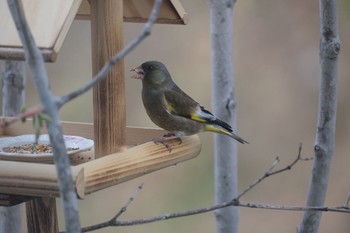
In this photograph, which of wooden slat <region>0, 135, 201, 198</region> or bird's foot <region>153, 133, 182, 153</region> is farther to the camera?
bird's foot <region>153, 133, 182, 153</region>

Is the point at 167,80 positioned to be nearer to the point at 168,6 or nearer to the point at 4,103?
the point at 168,6

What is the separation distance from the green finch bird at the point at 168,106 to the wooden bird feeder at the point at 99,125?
67 millimetres

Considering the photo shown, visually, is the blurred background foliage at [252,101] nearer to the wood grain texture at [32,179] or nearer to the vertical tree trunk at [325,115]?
the vertical tree trunk at [325,115]

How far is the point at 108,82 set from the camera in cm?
279

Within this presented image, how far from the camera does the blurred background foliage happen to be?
5371 mm

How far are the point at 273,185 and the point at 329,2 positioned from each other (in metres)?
3.22

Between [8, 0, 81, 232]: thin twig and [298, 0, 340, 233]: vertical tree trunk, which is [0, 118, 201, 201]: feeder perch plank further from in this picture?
[8, 0, 81, 232]: thin twig

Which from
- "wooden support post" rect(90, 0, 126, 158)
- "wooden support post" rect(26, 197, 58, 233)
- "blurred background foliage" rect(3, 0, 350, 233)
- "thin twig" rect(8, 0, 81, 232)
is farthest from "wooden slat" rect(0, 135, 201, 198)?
"blurred background foliage" rect(3, 0, 350, 233)

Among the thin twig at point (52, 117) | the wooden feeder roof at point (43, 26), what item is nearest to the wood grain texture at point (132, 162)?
the wooden feeder roof at point (43, 26)

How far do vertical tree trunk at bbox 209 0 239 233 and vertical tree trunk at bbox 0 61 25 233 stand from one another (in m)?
1.16

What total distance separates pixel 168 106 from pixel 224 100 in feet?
2.36

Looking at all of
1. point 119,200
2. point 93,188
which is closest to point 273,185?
point 119,200

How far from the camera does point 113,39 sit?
2754mm

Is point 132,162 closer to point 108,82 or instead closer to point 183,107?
point 108,82
